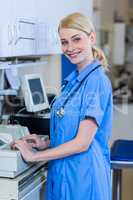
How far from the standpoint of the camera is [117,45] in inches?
202

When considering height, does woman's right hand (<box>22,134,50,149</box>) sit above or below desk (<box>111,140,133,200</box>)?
above

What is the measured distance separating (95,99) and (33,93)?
32.4 inches

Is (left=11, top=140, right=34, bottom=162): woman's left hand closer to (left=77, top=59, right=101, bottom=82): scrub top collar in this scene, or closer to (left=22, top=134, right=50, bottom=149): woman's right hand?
(left=22, top=134, right=50, bottom=149): woman's right hand

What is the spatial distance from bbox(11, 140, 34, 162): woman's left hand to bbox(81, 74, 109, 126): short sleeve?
0.97ft

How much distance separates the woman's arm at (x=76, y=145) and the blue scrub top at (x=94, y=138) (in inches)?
1.4

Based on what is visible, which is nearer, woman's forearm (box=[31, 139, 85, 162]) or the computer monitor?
woman's forearm (box=[31, 139, 85, 162])

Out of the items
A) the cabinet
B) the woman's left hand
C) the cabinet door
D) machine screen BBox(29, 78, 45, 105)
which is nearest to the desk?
machine screen BBox(29, 78, 45, 105)

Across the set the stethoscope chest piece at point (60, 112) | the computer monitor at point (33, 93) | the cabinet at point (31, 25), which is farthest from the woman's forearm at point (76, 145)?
the computer monitor at point (33, 93)

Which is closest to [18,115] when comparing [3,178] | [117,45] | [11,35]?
[11,35]

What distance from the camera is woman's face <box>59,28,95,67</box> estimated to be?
1848 millimetres

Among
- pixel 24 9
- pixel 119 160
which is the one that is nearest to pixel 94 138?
pixel 119 160

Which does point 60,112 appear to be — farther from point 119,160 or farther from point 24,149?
point 119,160

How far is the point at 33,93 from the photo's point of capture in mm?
2559

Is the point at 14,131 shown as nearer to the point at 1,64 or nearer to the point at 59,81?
the point at 1,64
